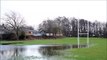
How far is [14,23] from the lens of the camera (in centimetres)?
3222

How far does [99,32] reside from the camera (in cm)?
3547

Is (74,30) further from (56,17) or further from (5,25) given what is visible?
(5,25)

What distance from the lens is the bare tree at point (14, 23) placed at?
30688 mm

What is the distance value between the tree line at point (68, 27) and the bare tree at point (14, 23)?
374 centimetres

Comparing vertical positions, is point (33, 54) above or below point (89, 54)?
below

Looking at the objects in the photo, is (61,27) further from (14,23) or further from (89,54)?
(89,54)

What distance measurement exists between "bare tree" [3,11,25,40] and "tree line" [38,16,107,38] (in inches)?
147

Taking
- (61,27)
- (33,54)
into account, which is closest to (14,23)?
(61,27)

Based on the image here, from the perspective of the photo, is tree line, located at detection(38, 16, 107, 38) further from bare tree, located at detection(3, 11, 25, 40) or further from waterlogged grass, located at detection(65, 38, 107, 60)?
waterlogged grass, located at detection(65, 38, 107, 60)

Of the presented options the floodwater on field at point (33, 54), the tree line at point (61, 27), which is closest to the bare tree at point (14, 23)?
the tree line at point (61, 27)

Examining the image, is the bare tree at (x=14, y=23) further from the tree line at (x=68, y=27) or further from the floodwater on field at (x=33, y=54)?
the floodwater on field at (x=33, y=54)

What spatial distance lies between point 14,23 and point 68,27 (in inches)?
340

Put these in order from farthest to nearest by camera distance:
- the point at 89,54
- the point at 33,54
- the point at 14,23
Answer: the point at 14,23
the point at 33,54
the point at 89,54

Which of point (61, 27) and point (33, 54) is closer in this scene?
point (33, 54)
